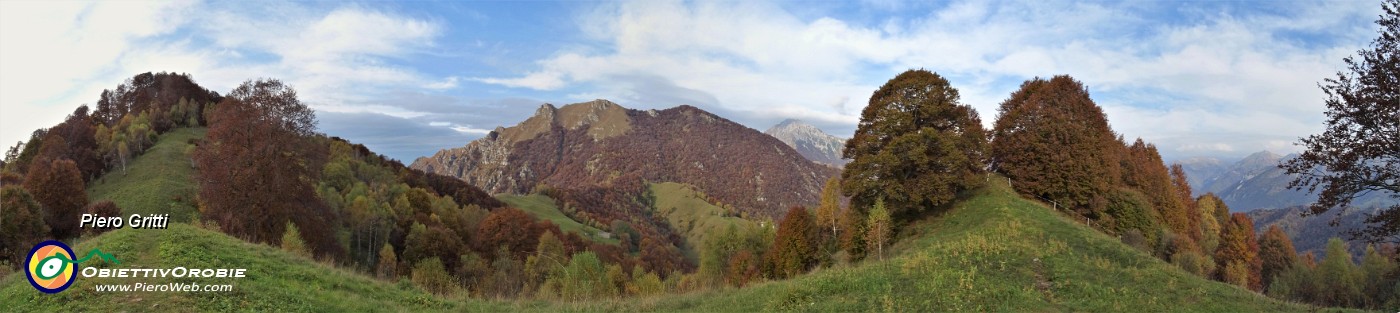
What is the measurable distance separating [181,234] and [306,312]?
7.55m

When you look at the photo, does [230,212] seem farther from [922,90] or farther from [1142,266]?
[1142,266]

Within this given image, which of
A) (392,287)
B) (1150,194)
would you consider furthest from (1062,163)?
(392,287)

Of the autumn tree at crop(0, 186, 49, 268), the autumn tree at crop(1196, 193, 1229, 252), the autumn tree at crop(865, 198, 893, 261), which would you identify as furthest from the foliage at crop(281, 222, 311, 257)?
the autumn tree at crop(1196, 193, 1229, 252)

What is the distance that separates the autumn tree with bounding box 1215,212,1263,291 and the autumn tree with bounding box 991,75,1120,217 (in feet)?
54.0

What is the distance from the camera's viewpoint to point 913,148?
2825 centimetres

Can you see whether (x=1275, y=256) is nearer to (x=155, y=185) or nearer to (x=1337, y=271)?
(x=1337, y=271)

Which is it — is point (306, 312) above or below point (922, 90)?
below

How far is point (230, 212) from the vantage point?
26109mm

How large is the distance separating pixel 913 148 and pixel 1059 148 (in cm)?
1013

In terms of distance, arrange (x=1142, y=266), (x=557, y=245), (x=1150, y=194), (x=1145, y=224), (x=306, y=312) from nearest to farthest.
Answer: (x=306, y=312)
(x=1142, y=266)
(x=1145, y=224)
(x=1150, y=194)
(x=557, y=245)

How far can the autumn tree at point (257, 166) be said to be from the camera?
2622 centimetres

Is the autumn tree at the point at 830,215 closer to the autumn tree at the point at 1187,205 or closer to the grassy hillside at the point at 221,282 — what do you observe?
the autumn tree at the point at 1187,205

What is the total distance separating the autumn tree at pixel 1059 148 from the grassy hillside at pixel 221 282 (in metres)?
30.4

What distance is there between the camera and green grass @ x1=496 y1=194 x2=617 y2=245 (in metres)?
138
